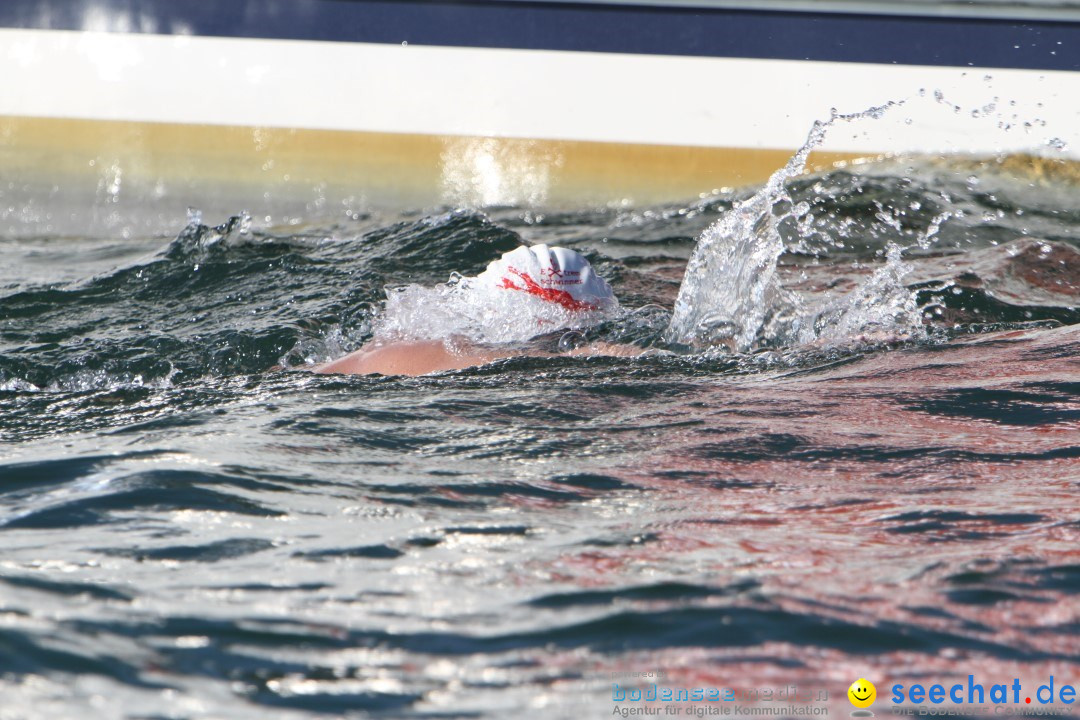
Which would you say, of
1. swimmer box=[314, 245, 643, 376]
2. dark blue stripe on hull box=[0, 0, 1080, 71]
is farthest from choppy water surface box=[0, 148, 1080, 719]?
dark blue stripe on hull box=[0, 0, 1080, 71]

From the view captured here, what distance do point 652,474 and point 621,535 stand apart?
49 centimetres

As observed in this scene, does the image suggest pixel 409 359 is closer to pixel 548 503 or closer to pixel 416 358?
pixel 416 358

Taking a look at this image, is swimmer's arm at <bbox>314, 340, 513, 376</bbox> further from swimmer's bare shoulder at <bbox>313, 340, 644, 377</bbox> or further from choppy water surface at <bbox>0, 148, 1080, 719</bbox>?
choppy water surface at <bbox>0, 148, 1080, 719</bbox>

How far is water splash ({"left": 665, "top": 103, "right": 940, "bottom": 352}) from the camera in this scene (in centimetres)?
479

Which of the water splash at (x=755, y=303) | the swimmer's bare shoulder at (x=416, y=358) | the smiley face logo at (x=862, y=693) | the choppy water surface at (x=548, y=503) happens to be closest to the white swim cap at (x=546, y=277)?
the choppy water surface at (x=548, y=503)

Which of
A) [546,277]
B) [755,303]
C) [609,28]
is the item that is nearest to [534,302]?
[546,277]

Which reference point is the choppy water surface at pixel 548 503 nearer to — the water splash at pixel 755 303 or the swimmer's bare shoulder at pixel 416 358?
the water splash at pixel 755 303

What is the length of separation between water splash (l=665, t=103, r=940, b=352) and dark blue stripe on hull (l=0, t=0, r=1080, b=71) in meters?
1.39

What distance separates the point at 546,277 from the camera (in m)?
4.59

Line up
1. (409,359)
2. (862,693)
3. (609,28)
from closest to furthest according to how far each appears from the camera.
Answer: (862,693) < (409,359) < (609,28)

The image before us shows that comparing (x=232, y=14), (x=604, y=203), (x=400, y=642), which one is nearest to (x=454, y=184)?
(x=604, y=203)

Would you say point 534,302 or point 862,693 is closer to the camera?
point 862,693

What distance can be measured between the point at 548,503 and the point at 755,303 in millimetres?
2464

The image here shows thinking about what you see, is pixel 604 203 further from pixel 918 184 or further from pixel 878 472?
pixel 878 472
